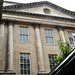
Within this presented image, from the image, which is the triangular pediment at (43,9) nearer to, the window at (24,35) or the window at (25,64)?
the window at (24,35)

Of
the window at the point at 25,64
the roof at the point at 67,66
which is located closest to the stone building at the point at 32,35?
the window at the point at 25,64

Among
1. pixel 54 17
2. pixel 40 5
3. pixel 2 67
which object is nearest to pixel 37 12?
pixel 40 5

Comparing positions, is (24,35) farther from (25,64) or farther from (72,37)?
(72,37)

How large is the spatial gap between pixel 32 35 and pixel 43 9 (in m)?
5.57

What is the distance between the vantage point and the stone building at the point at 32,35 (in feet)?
49.0

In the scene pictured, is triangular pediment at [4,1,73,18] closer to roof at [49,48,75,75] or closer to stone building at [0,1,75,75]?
stone building at [0,1,75,75]

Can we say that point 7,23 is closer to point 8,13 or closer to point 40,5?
point 8,13

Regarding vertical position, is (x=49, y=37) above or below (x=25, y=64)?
above

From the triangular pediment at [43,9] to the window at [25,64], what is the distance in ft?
24.8

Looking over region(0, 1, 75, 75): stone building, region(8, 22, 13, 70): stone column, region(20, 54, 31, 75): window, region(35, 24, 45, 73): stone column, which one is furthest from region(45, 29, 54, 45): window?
region(8, 22, 13, 70): stone column

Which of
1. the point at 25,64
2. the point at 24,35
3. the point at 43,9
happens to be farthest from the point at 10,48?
the point at 43,9

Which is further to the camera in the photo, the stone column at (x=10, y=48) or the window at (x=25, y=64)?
the window at (x=25, y=64)

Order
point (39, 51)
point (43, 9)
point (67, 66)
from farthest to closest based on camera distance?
point (43, 9) < point (39, 51) < point (67, 66)

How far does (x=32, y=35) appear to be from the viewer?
17672 mm
